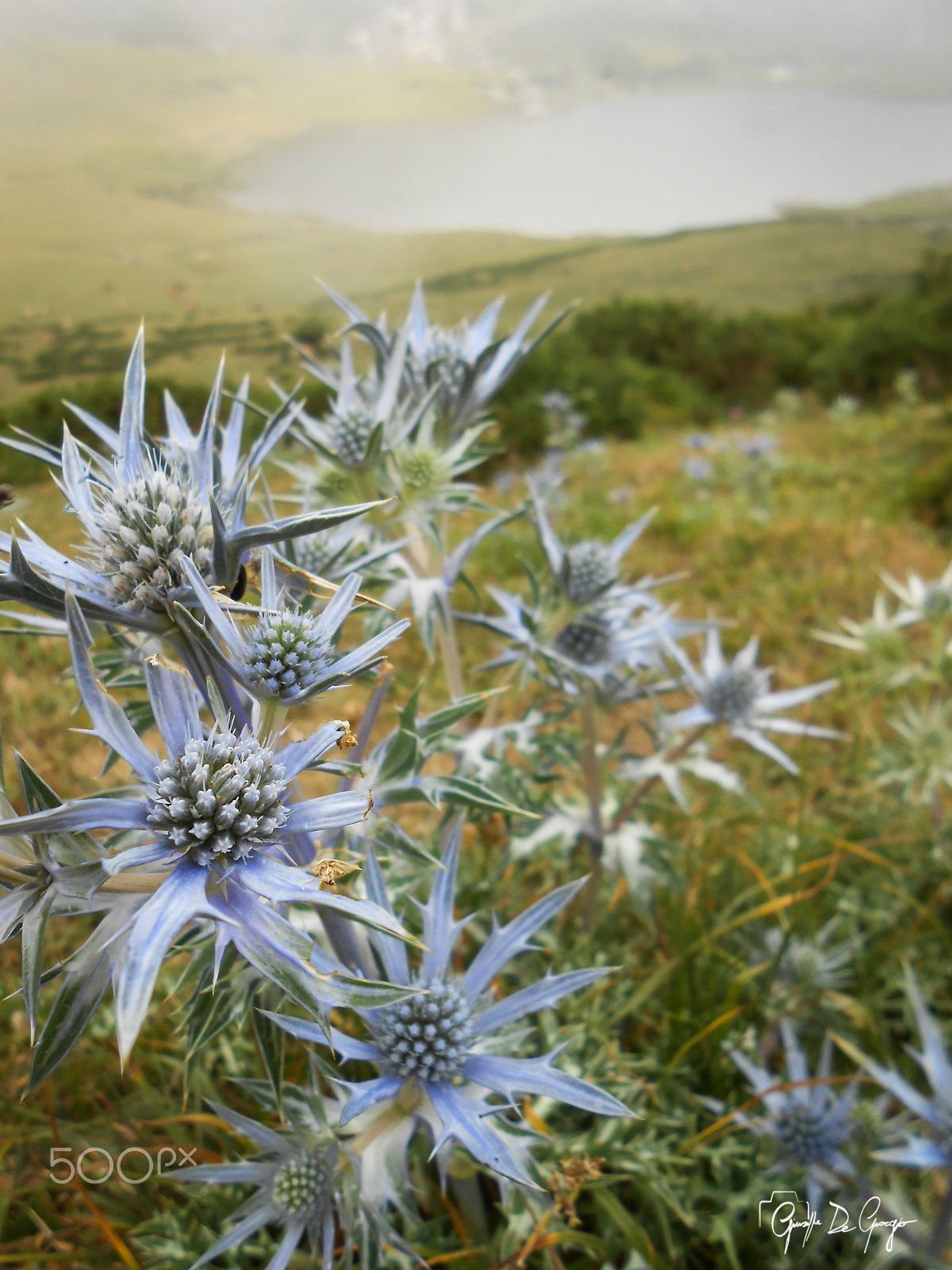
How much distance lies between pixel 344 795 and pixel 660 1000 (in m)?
0.92

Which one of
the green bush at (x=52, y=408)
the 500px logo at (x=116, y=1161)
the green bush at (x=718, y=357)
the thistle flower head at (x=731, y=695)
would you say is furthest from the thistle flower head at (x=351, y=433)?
the green bush at (x=718, y=357)

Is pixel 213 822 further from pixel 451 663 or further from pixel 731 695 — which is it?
pixel 731 695

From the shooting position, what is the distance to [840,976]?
1137mm

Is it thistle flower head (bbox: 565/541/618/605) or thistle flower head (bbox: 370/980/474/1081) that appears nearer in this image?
thistle flower head (bbox: 370/980/474/1081)

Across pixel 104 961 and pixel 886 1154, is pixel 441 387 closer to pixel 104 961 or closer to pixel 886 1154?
pixel 104 961

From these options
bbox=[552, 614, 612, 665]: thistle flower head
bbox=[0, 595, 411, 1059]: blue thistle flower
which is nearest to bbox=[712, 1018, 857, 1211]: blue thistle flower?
bbox=[552, 614, 612, 665]: thistle flower head

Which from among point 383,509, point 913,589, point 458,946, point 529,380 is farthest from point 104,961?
point 529,380

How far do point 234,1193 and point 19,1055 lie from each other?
511 mm

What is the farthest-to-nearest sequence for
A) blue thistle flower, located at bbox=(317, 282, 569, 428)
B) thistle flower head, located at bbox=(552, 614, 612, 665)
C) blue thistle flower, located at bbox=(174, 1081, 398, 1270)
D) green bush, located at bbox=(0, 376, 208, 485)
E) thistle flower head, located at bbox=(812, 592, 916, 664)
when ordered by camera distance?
1. green bush, located at bbox=(0, 376, 208, 485)
2. thistle flower head, located at bbox=(812, 592, 916, 664)
3. thistle flower head, located at bbox=(552, 614, 612, 665)
4. blue thistle flower, located at bbox=(317, 282, 569, 428)
5. blue thistle flower, located at bbox=(174, 1081, 398, 1270)

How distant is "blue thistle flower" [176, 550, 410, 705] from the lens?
0.48 meters
